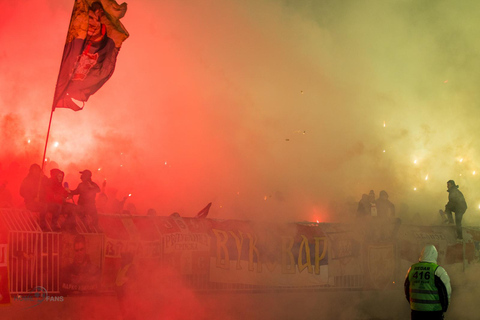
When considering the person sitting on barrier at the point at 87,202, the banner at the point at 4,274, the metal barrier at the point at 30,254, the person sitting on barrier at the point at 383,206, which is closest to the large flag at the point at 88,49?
the person sitting on barrier at the point at 87,202

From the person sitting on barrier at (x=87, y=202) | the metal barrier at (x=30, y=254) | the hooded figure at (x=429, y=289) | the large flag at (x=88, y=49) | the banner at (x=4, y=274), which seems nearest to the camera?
the hooded figure at (x=429, y=289)

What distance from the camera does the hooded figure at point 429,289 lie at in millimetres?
5457

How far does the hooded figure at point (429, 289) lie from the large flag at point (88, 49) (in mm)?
5530

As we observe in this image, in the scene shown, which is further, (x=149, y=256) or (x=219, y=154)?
(x=219, y=154)

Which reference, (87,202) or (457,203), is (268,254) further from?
(457,203)

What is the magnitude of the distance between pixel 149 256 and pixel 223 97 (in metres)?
10.0

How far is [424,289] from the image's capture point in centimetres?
555

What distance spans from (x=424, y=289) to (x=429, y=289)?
0.06 metres

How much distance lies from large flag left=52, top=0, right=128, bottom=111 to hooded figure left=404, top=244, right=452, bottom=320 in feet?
18.1

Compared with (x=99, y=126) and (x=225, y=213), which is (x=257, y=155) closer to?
(x=225, y=213)

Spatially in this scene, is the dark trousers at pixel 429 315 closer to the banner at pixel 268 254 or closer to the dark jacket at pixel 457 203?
the banner at pixel 268 254

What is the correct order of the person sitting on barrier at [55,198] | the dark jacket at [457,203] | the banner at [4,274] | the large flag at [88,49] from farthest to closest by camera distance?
the dark jacket at [457,203], the large flag at [88,49], the person sitting on barrier at [55,198], the banner at [4,274]

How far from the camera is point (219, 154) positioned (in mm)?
16656

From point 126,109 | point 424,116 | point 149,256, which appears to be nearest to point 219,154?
point 126,109
